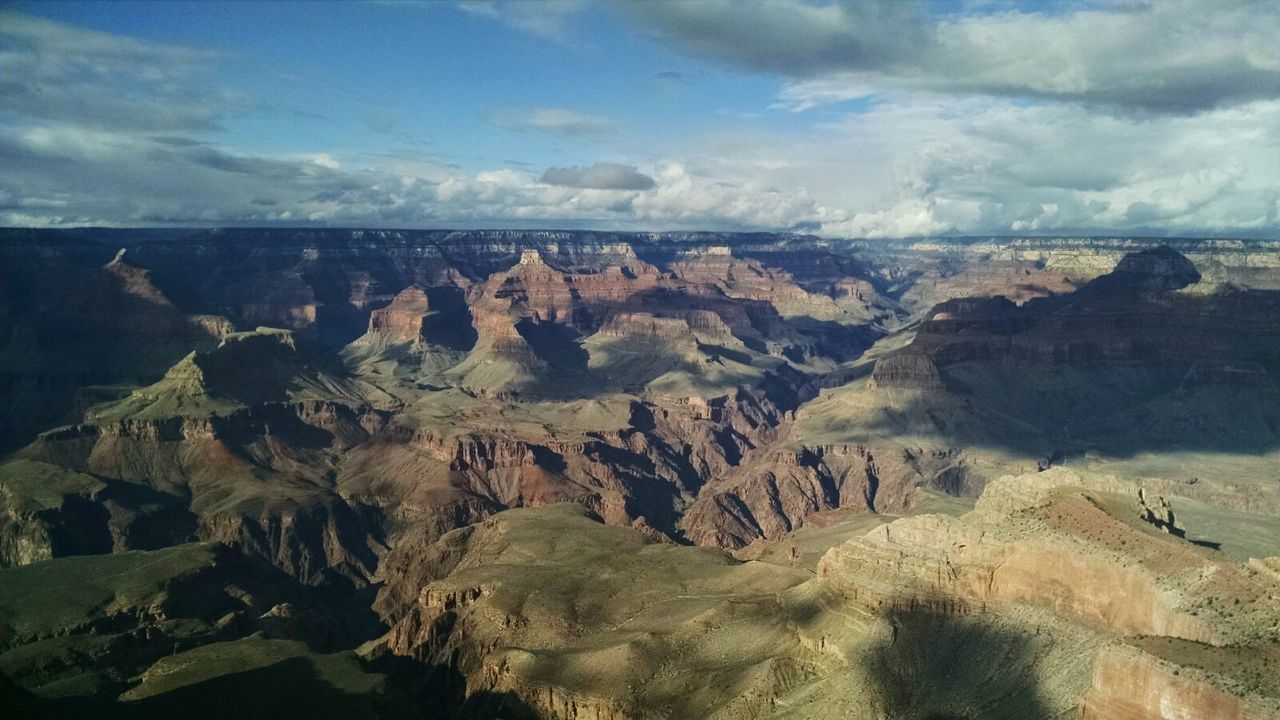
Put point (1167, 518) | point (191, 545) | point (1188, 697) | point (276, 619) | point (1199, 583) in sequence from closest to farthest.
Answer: point (1188, 697) < point (1199, 583) < point (1167, 518) < point (276, 619) < point (191, 545)

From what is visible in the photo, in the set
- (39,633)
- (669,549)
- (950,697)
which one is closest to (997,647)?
(950,697)

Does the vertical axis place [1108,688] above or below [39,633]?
above

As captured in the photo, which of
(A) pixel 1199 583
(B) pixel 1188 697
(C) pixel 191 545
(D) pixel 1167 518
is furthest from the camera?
(C) pixel 191 545

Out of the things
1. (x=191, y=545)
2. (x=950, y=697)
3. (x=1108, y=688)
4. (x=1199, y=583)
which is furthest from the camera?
(x=191, y=545)

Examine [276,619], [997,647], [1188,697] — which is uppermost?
[1188,697]

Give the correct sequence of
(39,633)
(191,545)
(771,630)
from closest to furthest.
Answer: (771,630), (39,633), (191,545)

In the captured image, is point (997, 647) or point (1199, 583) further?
point (997, 647)

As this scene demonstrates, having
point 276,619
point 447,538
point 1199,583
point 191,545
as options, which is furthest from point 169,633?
point 1199,583

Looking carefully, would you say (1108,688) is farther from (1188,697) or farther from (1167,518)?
(1167,518)

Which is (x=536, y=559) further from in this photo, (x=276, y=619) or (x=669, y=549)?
(x=276, y=619)
